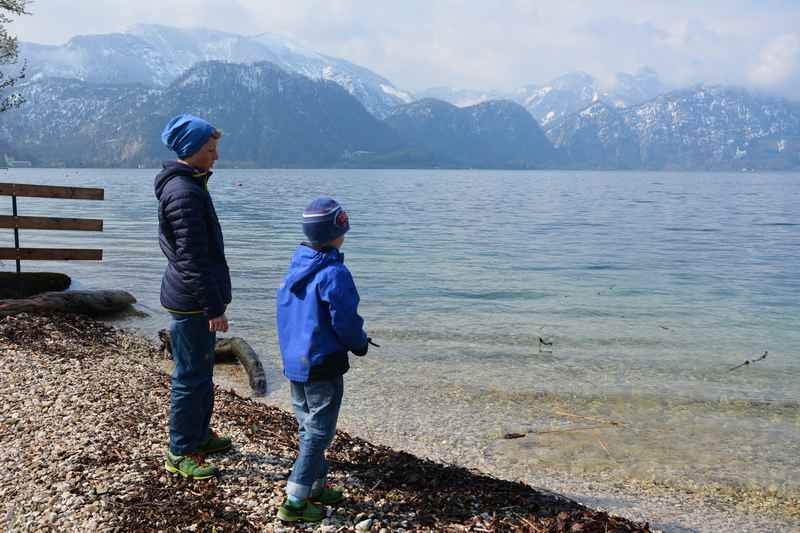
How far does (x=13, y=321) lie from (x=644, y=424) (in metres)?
10.4

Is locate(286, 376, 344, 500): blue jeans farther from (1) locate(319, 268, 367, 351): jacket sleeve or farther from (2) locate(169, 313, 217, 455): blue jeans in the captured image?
(2) locate(169, 313, 217, 455): blue jeans

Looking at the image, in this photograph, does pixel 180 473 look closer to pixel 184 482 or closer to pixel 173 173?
pixel 184 482

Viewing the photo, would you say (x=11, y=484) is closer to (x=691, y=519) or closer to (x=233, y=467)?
(x=233, y=467)

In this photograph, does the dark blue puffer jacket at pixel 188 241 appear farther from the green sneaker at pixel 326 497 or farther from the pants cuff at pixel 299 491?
the green sneaker at pixel 326 497

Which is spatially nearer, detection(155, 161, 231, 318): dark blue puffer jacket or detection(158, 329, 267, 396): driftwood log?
detection(155, 161, 231, 318): dark blue puffer jacket

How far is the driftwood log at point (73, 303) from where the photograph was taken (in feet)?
40.5

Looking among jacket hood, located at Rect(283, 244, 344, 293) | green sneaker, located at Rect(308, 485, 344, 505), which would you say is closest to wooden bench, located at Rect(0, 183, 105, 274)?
jacket hood, located at Rect(283, 244, 344, 293)

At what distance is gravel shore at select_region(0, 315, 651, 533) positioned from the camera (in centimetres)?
496

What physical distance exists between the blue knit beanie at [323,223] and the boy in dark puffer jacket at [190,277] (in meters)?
1.05

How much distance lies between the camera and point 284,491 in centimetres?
539

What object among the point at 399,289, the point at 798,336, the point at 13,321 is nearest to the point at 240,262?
the point at 399,289

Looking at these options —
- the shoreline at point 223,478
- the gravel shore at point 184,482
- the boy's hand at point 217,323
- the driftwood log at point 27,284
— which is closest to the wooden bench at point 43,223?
the driftwood log at point 27,284

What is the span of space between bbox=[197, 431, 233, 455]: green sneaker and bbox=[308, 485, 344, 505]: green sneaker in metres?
1.40

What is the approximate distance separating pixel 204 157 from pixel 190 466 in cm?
258
